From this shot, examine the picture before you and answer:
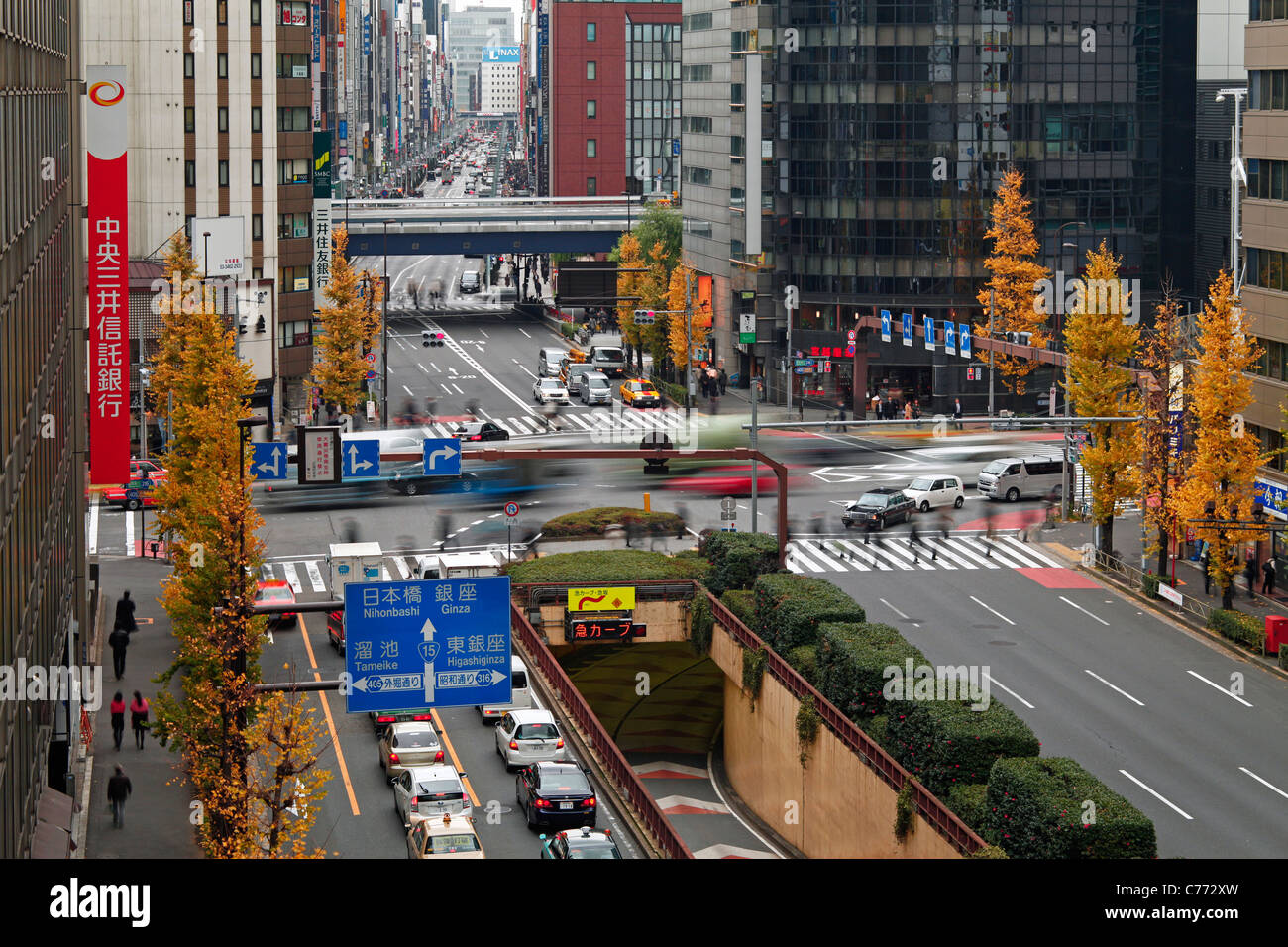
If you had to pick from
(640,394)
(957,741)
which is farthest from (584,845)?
(640,394)

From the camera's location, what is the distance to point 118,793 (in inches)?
1309

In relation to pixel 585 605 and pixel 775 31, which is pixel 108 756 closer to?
pixel 585 605

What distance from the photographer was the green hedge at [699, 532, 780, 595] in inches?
1937

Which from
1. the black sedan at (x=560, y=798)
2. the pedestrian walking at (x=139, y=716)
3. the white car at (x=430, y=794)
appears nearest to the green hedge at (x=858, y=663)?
the black sedan at (x=560, y=798)

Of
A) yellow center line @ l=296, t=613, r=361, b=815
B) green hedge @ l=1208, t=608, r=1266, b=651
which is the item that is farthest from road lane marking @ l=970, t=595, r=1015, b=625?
yellow center line @ l=296, t=613, r=361, b=815

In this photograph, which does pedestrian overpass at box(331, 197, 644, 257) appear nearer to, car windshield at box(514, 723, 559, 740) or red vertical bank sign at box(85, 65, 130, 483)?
red vertical bank sign at box(85, 65, 130, 483)

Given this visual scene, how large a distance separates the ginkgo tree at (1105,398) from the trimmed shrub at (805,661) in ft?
66.0

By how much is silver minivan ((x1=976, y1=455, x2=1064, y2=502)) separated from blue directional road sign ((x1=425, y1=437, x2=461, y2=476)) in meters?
36.3

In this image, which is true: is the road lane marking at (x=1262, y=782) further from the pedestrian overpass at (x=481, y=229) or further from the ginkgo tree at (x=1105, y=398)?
the pedestrian overpass at (x=481, y=229)

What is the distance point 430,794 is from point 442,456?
740 centimetres

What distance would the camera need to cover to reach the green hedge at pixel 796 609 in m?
41.5
